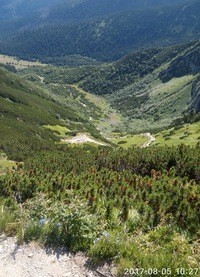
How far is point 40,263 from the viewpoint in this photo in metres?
9.73

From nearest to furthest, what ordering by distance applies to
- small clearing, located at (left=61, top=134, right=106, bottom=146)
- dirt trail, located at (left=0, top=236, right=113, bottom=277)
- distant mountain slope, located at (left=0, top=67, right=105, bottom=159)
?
dirt trail, located at (left=0, top=236, right=113, bottom=277), distant mountain slope, located at (left=0, top=67, right=105, bottom=159), small clearing, located at (left=61, top=134, right=106, bottom=146)

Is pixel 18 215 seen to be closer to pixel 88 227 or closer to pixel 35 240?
pixel 35 240

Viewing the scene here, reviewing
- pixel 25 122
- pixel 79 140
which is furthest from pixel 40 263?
pixel 25 122

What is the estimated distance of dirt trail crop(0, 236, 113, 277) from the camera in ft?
30.7

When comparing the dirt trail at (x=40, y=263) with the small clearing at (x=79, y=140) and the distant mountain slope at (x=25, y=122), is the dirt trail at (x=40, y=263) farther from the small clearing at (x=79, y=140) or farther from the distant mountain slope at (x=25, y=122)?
the small clearing at (x=79, y=140)

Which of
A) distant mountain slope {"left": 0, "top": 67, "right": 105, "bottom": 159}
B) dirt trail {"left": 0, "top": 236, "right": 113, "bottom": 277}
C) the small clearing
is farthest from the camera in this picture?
the small clearing

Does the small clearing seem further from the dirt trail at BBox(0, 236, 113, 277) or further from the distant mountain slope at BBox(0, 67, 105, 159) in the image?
the dirt trail at BBox(0, 236, 113, 277)

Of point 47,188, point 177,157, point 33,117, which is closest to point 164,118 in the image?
point 33,117

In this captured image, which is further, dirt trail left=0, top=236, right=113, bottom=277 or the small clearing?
the small clearing

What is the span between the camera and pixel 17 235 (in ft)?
35.4

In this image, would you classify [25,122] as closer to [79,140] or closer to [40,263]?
[79,140]

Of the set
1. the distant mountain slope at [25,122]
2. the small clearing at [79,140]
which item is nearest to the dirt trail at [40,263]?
the distant mountain slope at [25,122]

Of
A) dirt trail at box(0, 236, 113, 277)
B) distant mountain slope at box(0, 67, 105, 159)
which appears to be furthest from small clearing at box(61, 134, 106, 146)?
dirt trail at box(0, 236, 113, 277)

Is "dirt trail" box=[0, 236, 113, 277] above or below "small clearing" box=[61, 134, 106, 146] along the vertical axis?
below
